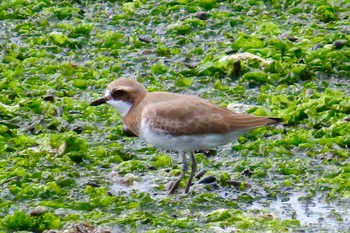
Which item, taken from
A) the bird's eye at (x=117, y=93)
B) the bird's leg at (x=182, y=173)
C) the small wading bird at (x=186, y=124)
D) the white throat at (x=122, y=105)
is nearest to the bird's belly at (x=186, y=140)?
the small wading bird at (x=186, y=124)

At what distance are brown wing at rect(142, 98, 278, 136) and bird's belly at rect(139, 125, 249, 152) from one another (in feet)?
0.16

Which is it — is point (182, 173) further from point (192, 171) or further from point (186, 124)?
point (186, 124)

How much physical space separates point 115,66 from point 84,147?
2.53m

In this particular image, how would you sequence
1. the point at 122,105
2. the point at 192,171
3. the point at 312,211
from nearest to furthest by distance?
the point at 312,211 < the point at 192,171 < the point at 122,105

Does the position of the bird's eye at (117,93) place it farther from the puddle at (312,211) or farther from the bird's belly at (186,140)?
the puddle at (312,211)

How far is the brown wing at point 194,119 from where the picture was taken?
9.91 meters

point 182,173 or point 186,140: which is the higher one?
point 186,140

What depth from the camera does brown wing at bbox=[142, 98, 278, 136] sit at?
991cm

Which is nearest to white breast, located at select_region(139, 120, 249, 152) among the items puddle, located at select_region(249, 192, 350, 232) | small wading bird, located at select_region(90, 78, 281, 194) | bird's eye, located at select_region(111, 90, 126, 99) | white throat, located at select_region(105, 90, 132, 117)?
small wading bird, located at select_region(90, 78, 281, 194)

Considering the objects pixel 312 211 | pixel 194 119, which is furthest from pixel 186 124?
pixel 312 211

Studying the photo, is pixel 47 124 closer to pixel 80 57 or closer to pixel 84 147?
pixel 84 147

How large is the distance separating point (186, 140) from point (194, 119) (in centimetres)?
21

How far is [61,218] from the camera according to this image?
9.56 m

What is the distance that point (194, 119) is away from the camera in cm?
993
